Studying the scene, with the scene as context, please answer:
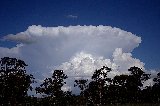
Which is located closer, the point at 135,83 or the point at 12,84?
the point at 12,84

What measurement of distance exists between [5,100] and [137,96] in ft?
187

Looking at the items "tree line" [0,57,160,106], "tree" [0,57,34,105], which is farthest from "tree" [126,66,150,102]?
"tree" [0,57,34,105]

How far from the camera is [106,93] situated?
98.3 meters

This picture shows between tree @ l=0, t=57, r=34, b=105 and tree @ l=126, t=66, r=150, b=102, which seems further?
tree @ l=126, t=66, r=150, b=102

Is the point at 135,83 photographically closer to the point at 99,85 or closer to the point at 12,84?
the point at 99,85

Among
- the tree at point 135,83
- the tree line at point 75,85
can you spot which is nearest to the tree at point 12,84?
the tree line at point 75,85

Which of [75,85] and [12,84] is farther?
[75,85]

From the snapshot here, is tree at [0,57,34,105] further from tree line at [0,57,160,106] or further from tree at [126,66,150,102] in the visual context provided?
tree at [126,66,150,102]

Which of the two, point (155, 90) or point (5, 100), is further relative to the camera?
point (155, 90)

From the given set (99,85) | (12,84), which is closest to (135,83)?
(99,85)

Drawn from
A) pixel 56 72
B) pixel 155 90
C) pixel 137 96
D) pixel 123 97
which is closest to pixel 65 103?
pixel 56 72

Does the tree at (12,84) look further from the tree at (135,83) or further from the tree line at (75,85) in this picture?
the tree at (135,83)

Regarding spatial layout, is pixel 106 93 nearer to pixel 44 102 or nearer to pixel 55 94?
pixel 55 94

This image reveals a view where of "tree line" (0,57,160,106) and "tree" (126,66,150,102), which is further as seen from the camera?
"tree" (126,66,150,102)
